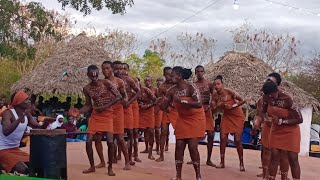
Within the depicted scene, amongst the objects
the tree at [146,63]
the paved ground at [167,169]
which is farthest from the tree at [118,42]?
the paved ground at [167,169]

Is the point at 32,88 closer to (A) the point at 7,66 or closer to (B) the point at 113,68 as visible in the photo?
(B) the point at 113,68

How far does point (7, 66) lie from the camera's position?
2977cm

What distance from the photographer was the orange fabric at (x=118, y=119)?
27.5 feet

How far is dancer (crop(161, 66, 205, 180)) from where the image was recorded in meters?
7.33

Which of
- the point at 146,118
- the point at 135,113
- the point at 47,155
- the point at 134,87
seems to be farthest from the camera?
the point at 146,118

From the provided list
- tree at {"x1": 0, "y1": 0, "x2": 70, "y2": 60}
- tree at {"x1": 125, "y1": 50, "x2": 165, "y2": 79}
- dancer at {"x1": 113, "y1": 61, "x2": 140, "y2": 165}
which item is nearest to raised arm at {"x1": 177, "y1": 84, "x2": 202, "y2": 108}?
dancer at {"x1": 113, "y1": 61, "x2": 140, "y2": 165}

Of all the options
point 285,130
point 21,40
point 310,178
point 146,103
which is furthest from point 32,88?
point 285,130

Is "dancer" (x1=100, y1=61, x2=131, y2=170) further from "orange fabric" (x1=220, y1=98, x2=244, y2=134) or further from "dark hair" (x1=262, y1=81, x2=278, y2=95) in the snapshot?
"dark hair" (x1=262, y1=81, x2=278, y2=95)

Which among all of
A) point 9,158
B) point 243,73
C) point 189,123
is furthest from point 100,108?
point 243,73

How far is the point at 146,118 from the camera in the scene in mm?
10289

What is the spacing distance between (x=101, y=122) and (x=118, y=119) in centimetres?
57

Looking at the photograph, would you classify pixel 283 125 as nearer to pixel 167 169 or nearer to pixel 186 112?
pixel 186 112

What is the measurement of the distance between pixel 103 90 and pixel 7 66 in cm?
2325

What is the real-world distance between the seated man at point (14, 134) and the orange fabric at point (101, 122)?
148cm
